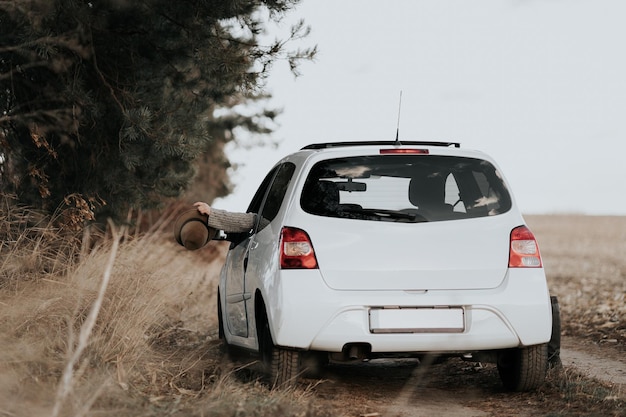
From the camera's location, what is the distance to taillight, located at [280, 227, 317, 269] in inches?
245

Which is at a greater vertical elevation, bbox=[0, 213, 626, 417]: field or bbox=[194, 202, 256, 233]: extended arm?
bbox=[194, 202, 256, 233]: extended arm

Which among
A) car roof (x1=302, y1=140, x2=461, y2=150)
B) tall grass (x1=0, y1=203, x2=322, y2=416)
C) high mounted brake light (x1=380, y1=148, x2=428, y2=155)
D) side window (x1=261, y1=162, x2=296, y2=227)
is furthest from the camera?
car roof (x1=302, y1=140, x2=461, y2=150)

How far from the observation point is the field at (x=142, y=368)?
5.12 meters

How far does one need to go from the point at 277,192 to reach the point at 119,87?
431 cm

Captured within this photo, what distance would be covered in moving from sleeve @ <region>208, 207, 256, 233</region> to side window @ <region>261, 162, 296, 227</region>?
0.25 meters

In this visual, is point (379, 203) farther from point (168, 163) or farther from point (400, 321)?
point (168, 163)

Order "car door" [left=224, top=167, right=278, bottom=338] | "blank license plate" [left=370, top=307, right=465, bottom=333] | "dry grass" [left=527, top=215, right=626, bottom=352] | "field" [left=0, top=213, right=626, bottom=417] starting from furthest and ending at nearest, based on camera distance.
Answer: "dry grass" [left=527, top=215, right=626, bottom=352] → "car door" [left=224, top=167, right=278, bottom=338] → "blank license plate" [left=370, top=307, right=465, bottom=333] → "field" [left=0, top=213, right=626, bottom=417]

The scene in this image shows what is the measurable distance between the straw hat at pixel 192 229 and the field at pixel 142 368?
65cm

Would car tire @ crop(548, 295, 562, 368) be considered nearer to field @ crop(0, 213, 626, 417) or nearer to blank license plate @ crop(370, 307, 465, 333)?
field @ crop(0, 213, 626, 417)

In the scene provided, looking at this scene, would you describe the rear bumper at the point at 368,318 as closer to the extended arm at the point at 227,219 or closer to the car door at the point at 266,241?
the car door at the point at 266,241

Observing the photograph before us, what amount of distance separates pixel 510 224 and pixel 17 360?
3550 mm

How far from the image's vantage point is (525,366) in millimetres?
6664

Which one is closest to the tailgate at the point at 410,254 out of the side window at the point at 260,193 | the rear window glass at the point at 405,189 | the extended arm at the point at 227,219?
the rear window glass at the point at 405,189

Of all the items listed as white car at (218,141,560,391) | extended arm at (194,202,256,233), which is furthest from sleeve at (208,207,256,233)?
white car at (218,141,560,391)
